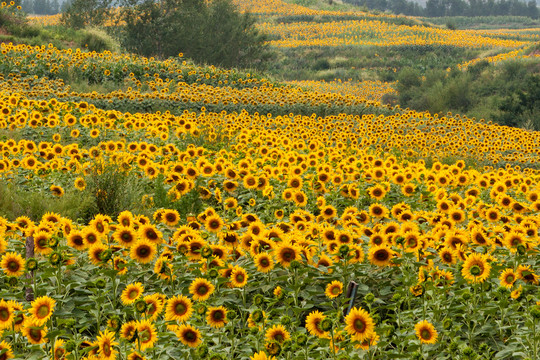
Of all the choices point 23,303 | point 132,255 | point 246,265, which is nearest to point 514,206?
point 246,265

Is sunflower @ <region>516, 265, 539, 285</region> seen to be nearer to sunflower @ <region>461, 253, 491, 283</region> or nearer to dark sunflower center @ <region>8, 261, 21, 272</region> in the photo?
sunflower @ <region>461, 253, 491, 283</region>

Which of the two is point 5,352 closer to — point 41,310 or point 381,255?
point 41,310

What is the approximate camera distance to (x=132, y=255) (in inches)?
137

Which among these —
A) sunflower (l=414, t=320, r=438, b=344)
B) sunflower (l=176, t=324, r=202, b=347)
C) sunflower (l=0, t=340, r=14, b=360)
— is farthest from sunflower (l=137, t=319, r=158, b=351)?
sunflower (l=414, t=320, r=438, b=344)

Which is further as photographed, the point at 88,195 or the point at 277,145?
the point at 277,145

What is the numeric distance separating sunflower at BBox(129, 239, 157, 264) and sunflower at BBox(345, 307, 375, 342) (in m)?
1.46

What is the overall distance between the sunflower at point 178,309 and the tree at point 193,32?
25.1 metres

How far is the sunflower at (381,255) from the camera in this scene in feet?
12.0

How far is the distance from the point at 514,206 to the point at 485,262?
2.08 meters

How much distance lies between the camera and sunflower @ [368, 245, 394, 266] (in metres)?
3.65

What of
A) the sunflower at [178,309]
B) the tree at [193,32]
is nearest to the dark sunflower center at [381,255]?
the sunflower at [178,309]

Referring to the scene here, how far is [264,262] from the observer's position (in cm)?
350

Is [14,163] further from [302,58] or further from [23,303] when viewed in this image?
[302,58]

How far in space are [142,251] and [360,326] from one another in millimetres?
1555
